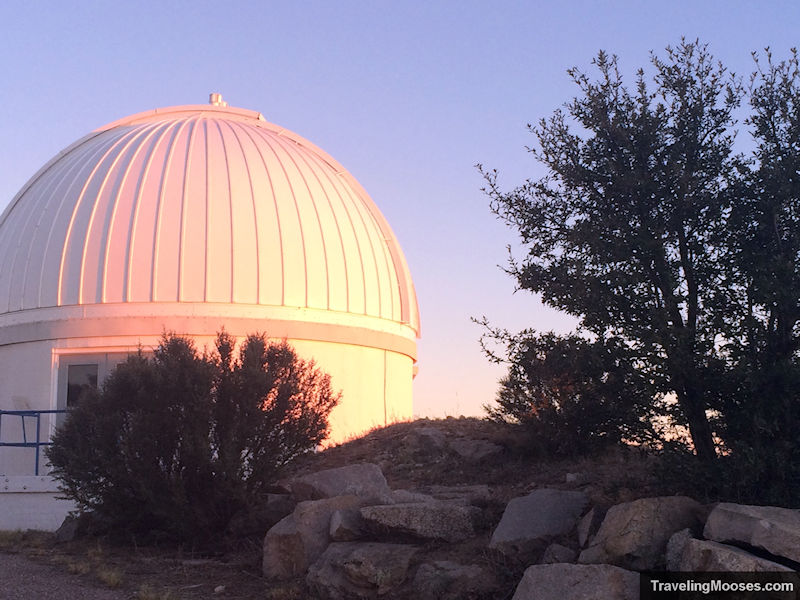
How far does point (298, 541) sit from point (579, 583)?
321cm

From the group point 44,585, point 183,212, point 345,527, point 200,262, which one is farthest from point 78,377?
point 345,527

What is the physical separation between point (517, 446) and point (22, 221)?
11690 millimetres

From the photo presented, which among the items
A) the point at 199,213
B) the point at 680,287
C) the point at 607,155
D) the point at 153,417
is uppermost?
the point at 199,213

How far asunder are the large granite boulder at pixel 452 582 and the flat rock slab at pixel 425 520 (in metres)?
0.62

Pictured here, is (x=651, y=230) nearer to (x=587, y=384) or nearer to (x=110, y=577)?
(x=587, y=384)

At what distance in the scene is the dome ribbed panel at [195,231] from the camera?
1552 cm

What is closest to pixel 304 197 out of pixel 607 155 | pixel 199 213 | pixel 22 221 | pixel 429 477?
pixel 199 213

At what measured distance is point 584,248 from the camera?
8.11 metres

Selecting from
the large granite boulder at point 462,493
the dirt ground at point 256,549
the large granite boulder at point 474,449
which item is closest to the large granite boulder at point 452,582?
the dirt ground at point 256,549

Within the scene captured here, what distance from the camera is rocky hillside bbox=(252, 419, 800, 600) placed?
5.85 metres

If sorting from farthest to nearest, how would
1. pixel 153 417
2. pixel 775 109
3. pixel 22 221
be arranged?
pixel 22 221, pixel 153 417, pixel 775 109

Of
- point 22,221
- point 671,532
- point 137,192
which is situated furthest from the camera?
point 22,221

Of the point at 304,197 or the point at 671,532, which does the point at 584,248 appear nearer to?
the point at 671,532

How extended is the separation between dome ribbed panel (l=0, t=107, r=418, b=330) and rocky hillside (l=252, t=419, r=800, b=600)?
20.0 feet
